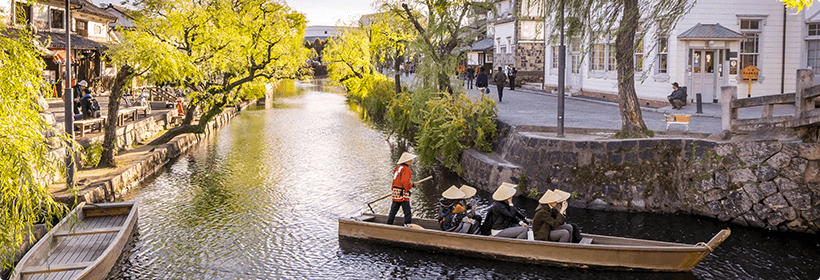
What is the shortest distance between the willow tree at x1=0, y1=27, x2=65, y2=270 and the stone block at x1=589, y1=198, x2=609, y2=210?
11.3 meters

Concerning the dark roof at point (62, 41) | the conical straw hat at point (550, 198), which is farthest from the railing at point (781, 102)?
the dark roof at point (62, 41)

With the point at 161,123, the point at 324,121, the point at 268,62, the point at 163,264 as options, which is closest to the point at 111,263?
the point at 163,264

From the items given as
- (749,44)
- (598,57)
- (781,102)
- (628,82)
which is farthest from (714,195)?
(598,57)

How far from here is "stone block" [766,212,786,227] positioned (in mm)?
13516

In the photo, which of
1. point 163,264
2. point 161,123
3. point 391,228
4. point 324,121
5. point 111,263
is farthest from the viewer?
point 324,121

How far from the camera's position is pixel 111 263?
11000 mm

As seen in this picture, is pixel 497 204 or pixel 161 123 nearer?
pixel 497 204

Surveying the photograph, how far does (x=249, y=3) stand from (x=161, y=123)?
6.59 meters

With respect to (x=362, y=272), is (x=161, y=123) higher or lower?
higher

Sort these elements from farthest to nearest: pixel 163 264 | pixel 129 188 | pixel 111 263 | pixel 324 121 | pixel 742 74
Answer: pixel 324 121
pixel 742 74
pixel 129 188
pixel 163 264
pixel 111 263

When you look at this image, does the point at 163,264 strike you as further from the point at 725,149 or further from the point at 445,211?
the point at 725,149

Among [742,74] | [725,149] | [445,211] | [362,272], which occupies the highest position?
[742,74]

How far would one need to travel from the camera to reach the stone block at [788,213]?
1339cm

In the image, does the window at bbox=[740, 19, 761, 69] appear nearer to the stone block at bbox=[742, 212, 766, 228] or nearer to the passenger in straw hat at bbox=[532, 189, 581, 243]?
the stone block at bbox=[742, 212, 766, 228]
